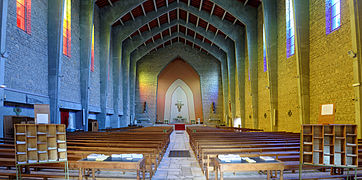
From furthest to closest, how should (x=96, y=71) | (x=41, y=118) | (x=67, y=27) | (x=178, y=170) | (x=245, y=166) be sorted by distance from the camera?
(x=96, y=71) < (x=67, y=27) < (x=178, y=170) < (x=41, y=118) < (x=245, y=166)

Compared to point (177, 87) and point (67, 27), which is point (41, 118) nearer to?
point (67, 27)

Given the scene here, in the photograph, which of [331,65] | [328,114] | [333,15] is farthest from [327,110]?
[333,15]

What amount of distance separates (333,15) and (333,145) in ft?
26.5

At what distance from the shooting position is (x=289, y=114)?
1286cm

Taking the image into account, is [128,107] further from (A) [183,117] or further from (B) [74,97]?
(B) [74,97]

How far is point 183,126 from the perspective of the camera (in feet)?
86.8

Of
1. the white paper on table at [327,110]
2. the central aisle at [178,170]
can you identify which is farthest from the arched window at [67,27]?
the white paper on table at [327,110]

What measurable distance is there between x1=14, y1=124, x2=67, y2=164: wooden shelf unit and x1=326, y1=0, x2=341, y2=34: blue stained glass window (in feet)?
32.4

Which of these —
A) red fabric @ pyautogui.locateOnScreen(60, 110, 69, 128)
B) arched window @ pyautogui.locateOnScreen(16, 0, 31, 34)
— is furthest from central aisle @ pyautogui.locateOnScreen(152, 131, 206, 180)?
red fabric @ pyautogui.locateOnScreen(60, 110, 69, 128)

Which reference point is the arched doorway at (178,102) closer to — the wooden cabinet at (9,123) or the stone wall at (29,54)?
the stone wall at (29,54)

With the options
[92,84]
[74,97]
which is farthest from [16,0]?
[92,84]

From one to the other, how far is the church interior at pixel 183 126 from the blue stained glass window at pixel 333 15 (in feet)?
0.13

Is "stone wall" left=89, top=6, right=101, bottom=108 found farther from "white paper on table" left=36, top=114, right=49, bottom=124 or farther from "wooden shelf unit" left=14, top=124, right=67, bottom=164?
"wooden shelf unit" left=14, top=124, right=67, bottom=164

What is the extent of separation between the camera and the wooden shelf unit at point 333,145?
342 cm
